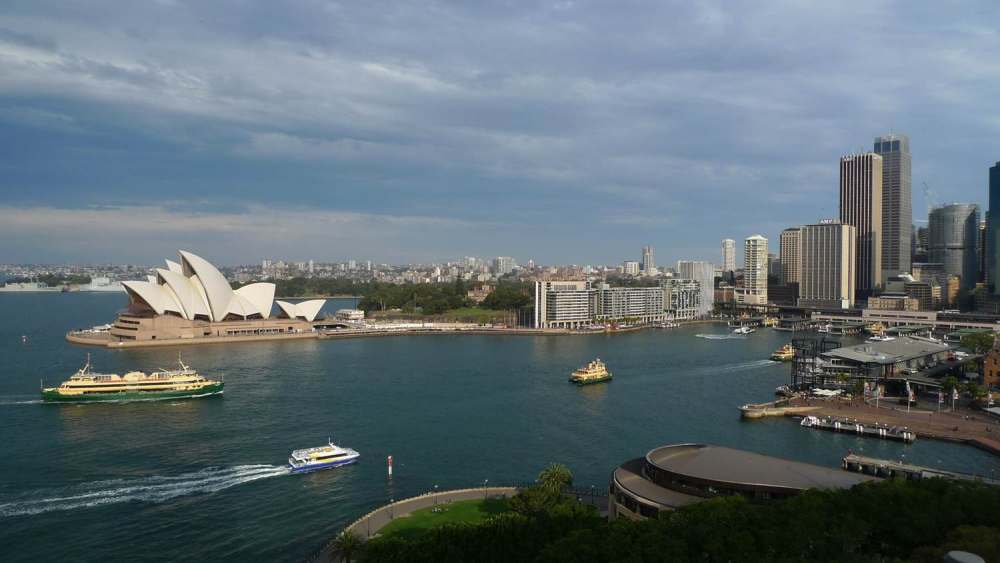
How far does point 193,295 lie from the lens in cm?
2877

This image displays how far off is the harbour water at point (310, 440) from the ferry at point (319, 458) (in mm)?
176

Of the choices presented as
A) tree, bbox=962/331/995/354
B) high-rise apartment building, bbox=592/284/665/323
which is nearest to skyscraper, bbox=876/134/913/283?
high-rise apartment building, bbox=592/284/665/323

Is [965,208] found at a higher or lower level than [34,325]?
higher

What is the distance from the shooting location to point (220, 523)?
838 centimetres

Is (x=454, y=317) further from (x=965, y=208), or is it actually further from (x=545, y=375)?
(x=965, y=208)

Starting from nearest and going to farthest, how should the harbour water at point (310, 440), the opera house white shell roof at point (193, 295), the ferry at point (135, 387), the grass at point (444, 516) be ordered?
the grass at point (444, 516), the harbour water at point (310, 440), the ferry at point (135, 387), the opera house white shell roof at point (193, 295)

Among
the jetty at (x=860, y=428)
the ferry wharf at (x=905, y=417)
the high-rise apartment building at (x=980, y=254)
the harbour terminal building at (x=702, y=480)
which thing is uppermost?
the high-rise apartment building at (x=980, y=254)

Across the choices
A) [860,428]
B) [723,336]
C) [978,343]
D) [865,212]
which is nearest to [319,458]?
[860,428]

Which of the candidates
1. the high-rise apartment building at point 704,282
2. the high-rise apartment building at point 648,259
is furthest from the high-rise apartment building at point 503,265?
the high-rise apartment building at point 704,282

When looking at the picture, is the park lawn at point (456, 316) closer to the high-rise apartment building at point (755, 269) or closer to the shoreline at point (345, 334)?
the shoreline at point (345, 334)

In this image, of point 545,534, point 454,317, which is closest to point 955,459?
point 545,534

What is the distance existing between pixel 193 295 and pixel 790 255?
155 feet

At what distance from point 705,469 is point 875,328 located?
3529cm

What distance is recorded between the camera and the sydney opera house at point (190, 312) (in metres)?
27.6
